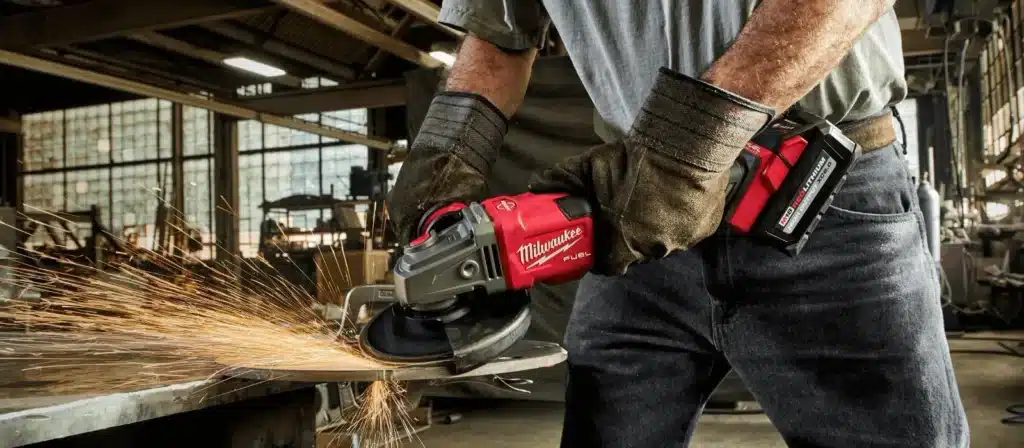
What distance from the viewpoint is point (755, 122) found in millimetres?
903

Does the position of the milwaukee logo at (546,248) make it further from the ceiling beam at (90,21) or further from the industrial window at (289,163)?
the industrial window at (289,163)

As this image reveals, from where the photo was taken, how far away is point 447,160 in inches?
46.1

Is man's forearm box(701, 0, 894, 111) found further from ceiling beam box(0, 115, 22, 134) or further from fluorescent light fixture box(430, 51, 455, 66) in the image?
ceiling beam box(0, 115, 22, 134)

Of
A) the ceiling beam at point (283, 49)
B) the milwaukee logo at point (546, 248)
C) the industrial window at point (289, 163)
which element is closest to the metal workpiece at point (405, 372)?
the milwaukee logo at point (546, 248)

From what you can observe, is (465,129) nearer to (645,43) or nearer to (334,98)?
(645,43)

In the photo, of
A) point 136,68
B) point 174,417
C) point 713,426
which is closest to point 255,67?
point 136,68

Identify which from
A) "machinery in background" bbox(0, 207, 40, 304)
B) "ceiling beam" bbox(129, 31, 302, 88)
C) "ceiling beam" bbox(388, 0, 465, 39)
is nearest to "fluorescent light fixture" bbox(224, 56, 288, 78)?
"ceiling beam" bbox(129, 31, 302, 88)

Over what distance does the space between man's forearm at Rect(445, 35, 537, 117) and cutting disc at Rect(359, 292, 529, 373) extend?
0.34 meters

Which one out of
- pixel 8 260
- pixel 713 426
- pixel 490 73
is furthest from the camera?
pixel 713 426

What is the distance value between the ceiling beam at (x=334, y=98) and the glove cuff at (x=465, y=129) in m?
6.99

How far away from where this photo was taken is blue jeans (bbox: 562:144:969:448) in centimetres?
99

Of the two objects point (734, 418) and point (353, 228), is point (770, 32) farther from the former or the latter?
point (353, 228)

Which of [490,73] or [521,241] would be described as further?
[490,73]

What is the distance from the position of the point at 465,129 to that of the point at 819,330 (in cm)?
56
